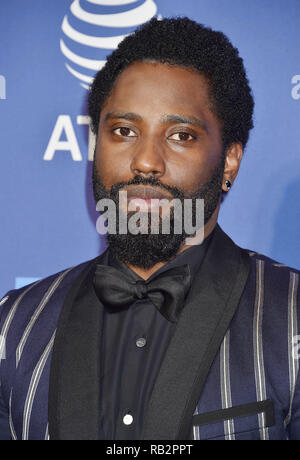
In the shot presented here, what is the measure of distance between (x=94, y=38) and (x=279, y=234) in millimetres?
1193

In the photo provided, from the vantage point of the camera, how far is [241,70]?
95.9 inches

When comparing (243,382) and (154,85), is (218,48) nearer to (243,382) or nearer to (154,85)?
(154,85)

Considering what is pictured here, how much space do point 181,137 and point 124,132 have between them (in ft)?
0.65

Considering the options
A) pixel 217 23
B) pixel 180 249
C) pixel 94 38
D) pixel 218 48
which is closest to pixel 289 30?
pixel 217 23

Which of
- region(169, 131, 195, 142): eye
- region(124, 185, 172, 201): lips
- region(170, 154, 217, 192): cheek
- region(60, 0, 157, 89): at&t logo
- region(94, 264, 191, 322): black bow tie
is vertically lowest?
region(94, 264, 191, 322): black bow tie

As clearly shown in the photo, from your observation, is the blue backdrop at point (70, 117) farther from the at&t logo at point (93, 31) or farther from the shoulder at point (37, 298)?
the shoulder at point (37, 298)

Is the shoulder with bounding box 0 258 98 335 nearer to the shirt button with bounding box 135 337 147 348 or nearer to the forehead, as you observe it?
the shirt button with bounding box 135 337 147 348

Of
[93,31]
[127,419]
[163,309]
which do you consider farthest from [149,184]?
[93,31]

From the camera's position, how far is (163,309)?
1939 millimetres

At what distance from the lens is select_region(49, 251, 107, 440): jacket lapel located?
5.78 ft

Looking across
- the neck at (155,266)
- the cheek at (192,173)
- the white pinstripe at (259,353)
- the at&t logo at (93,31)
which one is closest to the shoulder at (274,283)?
the white pinstripe at (259,353)

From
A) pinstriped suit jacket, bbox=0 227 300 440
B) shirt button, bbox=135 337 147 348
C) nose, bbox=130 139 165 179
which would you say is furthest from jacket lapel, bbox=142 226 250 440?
nose, bbox=130 139 165 179

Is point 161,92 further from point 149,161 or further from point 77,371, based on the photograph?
point 77,371

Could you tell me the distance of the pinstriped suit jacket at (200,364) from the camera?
5.72ft
